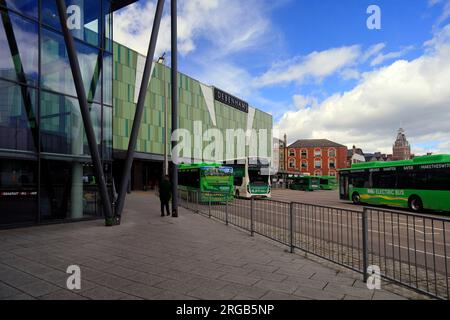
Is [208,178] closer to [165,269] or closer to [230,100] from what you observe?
[165,269]

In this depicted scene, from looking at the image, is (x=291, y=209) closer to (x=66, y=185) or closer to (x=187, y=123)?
(x=66, y=185)

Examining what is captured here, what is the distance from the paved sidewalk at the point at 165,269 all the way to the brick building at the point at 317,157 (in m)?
82.5

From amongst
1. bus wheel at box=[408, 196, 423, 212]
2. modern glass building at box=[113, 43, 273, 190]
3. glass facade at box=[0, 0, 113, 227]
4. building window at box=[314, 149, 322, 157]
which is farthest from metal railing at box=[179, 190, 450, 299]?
building window at box=[314, 149, 322, 157]

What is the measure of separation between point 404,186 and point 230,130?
38.7 metres

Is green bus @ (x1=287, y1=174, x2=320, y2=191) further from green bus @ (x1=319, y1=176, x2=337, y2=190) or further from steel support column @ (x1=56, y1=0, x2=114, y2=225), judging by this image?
steel support column @ (x1=56, y1=0, x2=114, y2=225)

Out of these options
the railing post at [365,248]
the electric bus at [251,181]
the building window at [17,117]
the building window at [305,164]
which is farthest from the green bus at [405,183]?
the building window at [305,164]

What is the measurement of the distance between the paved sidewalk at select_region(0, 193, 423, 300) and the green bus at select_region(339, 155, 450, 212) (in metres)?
12.1

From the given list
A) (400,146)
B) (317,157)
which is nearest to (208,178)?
(317,157)

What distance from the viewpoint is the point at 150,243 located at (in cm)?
748

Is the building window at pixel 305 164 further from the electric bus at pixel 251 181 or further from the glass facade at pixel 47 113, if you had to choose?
the glass facade at pixel 47 113

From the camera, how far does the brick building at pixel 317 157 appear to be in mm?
86125

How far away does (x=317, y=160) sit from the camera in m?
88.2
